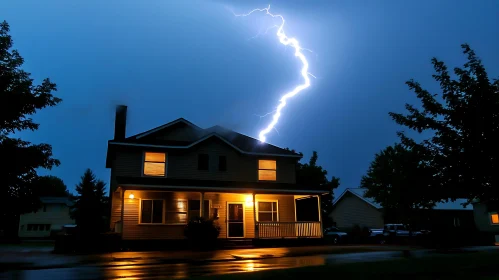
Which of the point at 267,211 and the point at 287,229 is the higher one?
the point at 267,211

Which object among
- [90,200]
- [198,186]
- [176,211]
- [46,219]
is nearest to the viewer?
[198,186]

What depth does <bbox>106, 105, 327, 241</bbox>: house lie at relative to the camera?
2317 cm

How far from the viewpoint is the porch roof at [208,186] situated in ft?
70.8

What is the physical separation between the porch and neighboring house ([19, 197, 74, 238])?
33.3 meters

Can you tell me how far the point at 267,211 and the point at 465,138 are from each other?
1768 cm

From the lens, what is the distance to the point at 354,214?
1741 inches

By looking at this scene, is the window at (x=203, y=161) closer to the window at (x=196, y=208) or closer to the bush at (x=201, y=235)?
the window at (x=196, y=208)

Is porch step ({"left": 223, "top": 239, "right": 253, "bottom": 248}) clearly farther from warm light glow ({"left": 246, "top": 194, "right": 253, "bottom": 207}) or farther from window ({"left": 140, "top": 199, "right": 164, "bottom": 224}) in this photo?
window ({"left": 140, "top": 199, "right": 164, "bottom": 224})

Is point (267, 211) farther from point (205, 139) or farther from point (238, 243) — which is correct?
point (205, 139)

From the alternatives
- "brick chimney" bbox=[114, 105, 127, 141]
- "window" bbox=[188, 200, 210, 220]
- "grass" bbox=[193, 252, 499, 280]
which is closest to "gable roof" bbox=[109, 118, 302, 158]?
"brick chimney" bbox=[114, 105, 127, 141]

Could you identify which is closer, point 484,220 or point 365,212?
point 484,220

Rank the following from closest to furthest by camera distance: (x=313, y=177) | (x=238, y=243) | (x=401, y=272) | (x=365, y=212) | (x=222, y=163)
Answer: (x=401, y=272) → (x=238, y=243) → (x=222, y=163) → (x=365, y=212) → (x=313, y=177)

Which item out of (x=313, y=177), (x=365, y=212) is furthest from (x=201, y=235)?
(x=365, y=212)

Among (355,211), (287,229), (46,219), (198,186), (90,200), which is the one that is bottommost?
(287,229)
